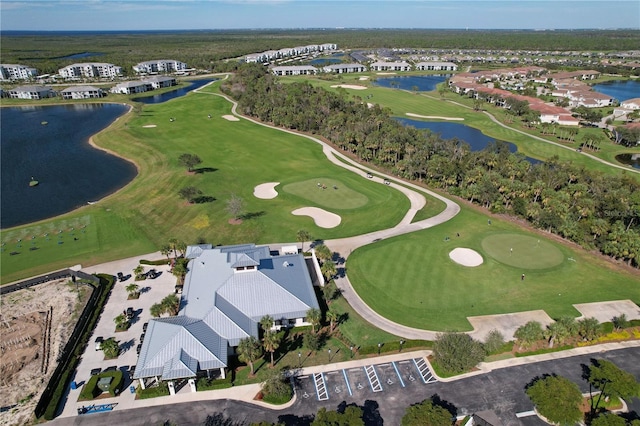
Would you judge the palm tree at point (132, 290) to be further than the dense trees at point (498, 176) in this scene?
No

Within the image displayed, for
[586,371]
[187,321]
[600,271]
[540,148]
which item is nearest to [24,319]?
[187,321]

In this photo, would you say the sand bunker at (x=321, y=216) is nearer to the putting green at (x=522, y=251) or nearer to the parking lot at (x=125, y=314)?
the putting green at (x=522, y=251)

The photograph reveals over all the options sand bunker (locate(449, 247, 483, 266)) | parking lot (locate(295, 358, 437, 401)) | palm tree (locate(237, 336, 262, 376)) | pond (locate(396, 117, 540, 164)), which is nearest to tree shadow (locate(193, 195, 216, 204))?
palm tree (locate(237, 336, 262, 376))

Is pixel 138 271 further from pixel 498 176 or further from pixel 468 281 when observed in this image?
pixel 498 176

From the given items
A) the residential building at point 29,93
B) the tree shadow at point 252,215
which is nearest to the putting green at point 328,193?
the tree shadow at point 252,215

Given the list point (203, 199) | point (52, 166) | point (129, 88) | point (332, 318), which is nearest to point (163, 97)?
point (129, 88)

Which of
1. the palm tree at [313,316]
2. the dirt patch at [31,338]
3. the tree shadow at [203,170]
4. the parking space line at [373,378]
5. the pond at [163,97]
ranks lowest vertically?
the dirt patch at [31,338]
